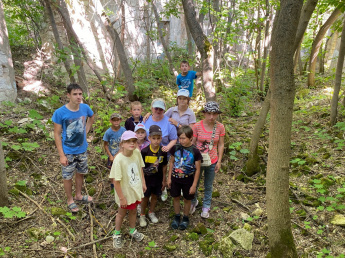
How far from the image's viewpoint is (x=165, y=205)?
4.16 metres

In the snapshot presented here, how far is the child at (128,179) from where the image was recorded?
298 centimetres

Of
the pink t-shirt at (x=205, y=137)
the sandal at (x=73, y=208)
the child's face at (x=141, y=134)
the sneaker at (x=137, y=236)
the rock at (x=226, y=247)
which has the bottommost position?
the rock at (x=226, y=247)

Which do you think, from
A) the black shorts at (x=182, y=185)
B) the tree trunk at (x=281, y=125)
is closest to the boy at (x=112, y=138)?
the black shorts at (x=182, y=185)

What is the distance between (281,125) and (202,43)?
114 inches

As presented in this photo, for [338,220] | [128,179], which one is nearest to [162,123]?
[128,179]

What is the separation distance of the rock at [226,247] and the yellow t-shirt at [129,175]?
1330 mm

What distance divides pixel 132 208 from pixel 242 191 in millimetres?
2265

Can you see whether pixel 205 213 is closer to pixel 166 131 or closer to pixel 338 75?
pixel 166 131

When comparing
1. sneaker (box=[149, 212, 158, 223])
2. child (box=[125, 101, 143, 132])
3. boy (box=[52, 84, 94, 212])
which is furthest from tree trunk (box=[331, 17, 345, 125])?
boy (box=[52, 84, 94, 212])

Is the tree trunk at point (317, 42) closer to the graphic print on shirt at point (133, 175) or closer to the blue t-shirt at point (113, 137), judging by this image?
the blue t-shirt at point (113, 137)

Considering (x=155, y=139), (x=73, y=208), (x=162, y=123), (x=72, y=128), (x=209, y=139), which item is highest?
(x=72, y=128)

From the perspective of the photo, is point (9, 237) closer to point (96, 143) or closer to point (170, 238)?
point (170, 238)

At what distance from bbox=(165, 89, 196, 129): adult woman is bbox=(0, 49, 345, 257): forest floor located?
1525mm

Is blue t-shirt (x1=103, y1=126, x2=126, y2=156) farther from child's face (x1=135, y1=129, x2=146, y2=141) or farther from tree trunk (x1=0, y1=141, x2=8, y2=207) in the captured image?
tree trunk (x1=0, y1=141, x2=8, y2=207)
